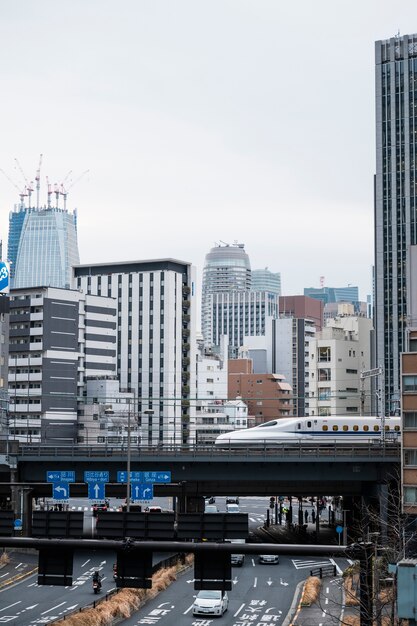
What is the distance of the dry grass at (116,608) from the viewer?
5548 centimetres

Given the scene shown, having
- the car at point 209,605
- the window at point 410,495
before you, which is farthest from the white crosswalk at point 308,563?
the car at point 209,605

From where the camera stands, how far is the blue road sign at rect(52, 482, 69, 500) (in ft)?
259

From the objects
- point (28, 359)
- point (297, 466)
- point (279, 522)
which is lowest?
point (279, 522)

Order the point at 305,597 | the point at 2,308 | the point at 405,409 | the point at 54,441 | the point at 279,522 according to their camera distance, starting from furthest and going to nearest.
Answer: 1. the point at 54,441
2. the point at 2,308
3. the point at 279,522
4. the point at 405,409
5. the point at 305,597

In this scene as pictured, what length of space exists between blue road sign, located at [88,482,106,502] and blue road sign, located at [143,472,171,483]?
3204mm

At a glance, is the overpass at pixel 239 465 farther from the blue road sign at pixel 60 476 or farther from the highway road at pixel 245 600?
the highway road at pixel 245 600

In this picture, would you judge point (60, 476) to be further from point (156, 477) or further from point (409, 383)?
point (409, 383)

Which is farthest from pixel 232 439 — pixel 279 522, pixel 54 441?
pixel 54 441

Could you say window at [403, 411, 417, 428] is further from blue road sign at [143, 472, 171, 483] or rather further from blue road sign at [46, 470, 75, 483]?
blue road sign at [46, 470, 75, 483]

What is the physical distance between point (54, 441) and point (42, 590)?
10820 cm

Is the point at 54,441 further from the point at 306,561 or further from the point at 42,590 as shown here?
the point at 42,590

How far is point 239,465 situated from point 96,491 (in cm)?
1108

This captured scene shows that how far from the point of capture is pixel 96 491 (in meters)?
79.8

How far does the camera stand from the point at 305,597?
65938mm
